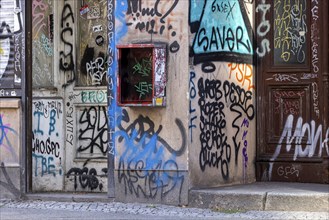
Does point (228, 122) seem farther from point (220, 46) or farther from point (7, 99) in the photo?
point (7, 99)

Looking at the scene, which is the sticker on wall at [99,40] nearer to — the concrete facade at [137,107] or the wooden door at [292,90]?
the concrete facade at [137,107]

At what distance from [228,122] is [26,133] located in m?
2.69

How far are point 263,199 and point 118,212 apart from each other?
1.75 meters

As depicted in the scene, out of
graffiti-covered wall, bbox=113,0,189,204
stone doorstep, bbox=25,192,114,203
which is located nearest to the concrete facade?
graffiti-covered wall, bbox=113,0,189,204

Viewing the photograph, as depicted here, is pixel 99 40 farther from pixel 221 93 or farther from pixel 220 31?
pixel 221 93

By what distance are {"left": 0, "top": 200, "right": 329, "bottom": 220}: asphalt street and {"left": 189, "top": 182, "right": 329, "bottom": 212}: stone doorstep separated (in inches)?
3.8

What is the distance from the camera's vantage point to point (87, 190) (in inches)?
385

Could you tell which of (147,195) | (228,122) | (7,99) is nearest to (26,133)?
(7,99)

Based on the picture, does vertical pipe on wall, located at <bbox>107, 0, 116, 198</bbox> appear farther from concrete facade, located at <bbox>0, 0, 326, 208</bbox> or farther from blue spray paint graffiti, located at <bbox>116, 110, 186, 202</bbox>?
blue spray paint graffiti, located at <bbox>116, 110, 186, 202</bbox>

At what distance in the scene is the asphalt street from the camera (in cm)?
825

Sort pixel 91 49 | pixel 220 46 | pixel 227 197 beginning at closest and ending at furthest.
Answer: pixel 227 197
pixel 220 46
pixel 91 49

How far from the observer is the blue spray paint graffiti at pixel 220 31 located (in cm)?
902

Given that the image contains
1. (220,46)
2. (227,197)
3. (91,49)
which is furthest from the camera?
(91,49)

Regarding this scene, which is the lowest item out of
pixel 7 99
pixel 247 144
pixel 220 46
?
pixel 247 144
